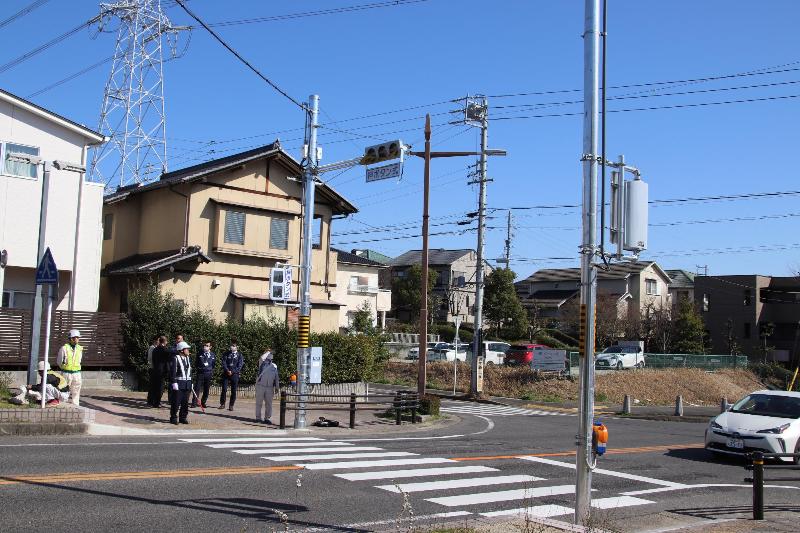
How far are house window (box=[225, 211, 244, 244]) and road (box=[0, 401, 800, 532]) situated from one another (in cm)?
1240

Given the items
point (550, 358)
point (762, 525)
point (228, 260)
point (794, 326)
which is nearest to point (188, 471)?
point (762, 525)

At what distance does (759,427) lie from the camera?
15.6m

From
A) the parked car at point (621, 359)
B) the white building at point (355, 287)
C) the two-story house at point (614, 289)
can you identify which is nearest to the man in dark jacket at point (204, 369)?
the parked car at point (621, 359)

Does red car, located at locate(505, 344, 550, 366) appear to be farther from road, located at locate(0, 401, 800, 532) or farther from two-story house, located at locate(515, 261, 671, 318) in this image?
road, located at locate(0, 401, 800, 532)

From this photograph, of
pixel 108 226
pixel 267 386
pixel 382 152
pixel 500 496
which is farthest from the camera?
pixel 108 226

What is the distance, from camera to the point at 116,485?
1003 centimetres

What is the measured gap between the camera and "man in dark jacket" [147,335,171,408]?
19.5 meters

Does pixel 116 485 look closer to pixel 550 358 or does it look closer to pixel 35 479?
pixel 35 479

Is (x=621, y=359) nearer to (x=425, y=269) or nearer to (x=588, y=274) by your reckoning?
(x=425, y=269)

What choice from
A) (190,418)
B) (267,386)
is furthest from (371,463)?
(190,418)

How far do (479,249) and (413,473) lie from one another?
75.1 feet

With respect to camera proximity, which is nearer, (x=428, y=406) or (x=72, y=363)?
(x=72, y=363)

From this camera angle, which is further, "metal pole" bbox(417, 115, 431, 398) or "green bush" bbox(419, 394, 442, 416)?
"metal pole" bbox(417, 115, 431, 398)

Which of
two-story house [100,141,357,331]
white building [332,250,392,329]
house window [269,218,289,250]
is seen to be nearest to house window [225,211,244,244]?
two-story house [100,141,357,331]
